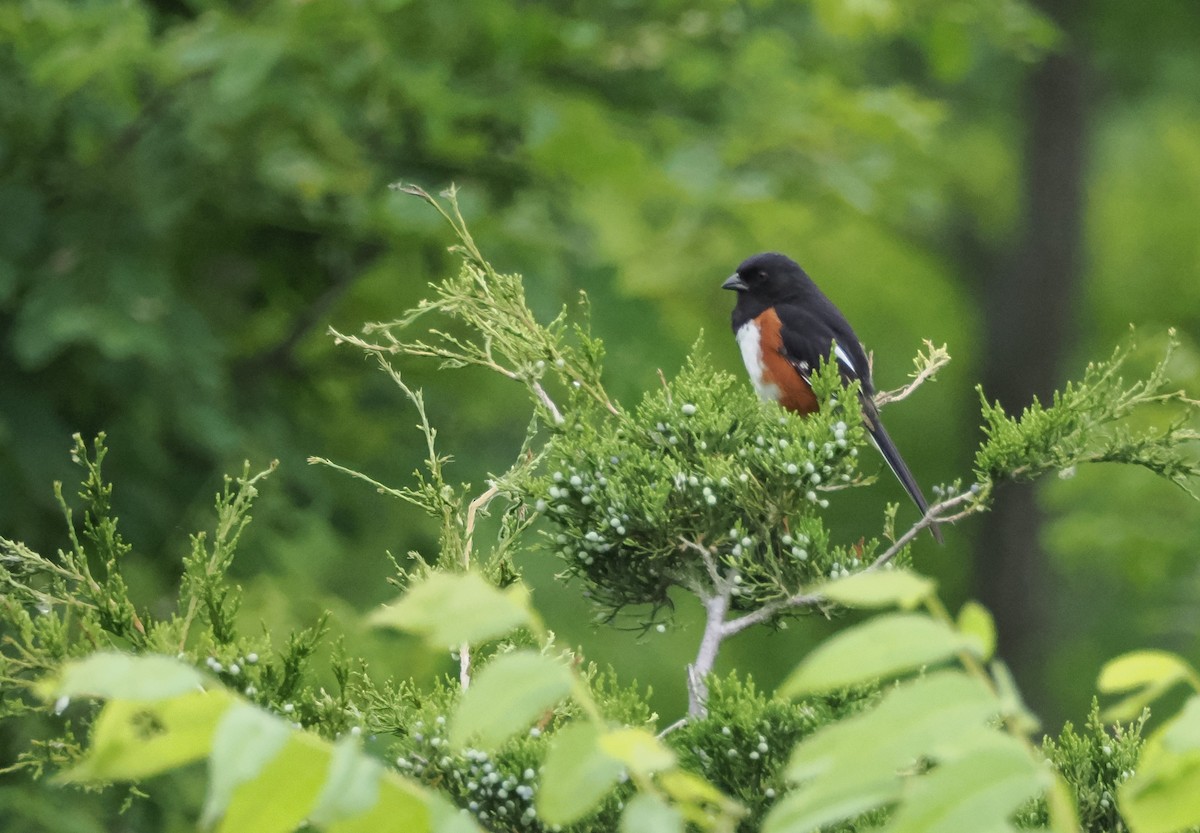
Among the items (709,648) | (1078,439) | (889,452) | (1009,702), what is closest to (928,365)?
(1078,439)

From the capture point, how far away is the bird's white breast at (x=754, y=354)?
17.0 ft

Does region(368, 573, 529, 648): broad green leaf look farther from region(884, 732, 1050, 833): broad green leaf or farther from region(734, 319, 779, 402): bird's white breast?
region(734, 319, 779, 402): bird's white breast

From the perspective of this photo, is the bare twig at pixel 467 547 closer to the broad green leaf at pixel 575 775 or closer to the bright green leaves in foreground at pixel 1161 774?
the broad green leaf at pixel 575 775

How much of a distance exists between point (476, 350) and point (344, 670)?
27.2 inches

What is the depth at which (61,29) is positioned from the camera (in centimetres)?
507

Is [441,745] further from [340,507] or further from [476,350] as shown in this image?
[340,507]

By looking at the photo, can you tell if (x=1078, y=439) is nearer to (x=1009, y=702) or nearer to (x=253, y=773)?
(x=1009, y=702)

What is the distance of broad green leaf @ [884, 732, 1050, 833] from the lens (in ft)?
3.88

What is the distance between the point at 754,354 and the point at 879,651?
13.4 ft

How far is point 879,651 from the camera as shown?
1258 mm

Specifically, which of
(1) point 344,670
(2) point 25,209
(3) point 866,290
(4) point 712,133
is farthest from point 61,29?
(3) point 866,290

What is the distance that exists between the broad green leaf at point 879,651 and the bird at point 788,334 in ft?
11.5

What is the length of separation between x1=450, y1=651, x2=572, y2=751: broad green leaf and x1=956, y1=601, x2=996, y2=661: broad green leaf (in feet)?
1.20

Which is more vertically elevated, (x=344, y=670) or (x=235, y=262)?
(x=344, y=670)
